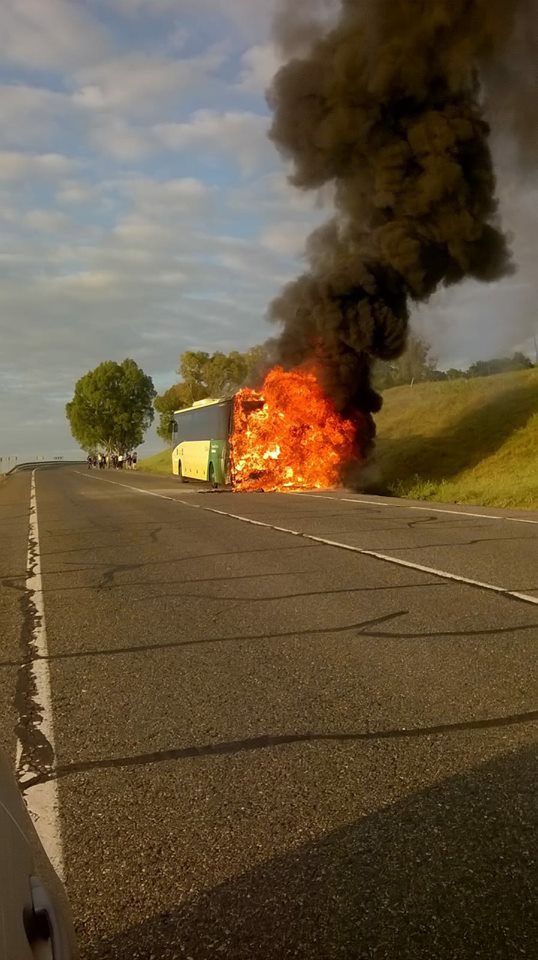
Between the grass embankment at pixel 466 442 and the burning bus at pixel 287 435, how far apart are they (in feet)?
8.04

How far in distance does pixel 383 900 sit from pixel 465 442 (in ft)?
107

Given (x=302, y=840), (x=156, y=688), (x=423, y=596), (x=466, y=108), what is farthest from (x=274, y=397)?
(x=302, y=840)

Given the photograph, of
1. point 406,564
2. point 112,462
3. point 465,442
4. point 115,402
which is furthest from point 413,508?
point 115,402

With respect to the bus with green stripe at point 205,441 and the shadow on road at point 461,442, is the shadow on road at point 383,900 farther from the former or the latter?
the shadow on road at point 461,442

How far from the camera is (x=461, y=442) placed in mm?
34781

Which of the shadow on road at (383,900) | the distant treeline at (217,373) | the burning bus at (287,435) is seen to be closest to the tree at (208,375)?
the distant treeline at (217,373)

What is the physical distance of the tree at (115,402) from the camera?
4459 inches

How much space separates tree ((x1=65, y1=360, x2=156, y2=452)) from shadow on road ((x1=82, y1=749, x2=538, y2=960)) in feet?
367

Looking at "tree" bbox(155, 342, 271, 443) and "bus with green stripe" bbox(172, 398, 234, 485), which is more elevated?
"tree" bbox(155, 342, 271, 443)

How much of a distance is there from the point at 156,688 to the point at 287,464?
22995 millimetres

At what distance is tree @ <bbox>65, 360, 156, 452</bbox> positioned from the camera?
11325cm

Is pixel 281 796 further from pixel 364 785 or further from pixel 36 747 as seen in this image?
pixel 36 747

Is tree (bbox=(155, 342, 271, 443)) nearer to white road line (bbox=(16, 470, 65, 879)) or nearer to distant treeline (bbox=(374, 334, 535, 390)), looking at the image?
distant treeline (bbox=(374, 334, 535, 390))

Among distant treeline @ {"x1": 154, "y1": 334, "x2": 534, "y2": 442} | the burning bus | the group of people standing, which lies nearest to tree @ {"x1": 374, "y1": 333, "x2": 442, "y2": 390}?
distant treeline @ {"x1": 154, "y1": 334, "x2": 534, "y2": 442}
